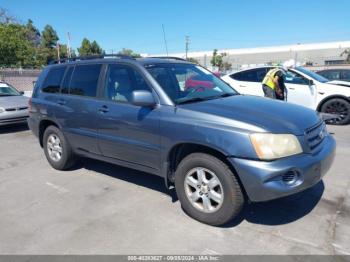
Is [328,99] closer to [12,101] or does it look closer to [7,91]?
[12,101]

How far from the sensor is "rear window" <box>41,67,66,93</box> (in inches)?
211

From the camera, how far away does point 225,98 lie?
418 centimetres

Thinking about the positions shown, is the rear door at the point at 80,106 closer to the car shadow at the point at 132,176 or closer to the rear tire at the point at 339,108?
the car shadow at the point at 132,176

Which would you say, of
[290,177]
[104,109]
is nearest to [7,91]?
[104,109]

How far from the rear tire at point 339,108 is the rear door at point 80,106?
6740 millimetres

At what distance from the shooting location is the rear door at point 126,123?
3.88 m

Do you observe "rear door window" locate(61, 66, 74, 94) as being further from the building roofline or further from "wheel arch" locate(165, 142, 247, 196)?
the building roofline

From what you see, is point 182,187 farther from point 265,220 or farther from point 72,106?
point 72,106

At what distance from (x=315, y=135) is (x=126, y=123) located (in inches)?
86.0

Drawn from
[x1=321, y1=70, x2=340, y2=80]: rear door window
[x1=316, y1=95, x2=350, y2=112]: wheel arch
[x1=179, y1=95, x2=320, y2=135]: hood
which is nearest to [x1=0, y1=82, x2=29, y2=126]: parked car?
[x1=179, y1=95, x2=320, y2=135]: hood

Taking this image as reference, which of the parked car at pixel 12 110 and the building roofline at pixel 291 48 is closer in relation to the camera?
the parked car at pixel 12 110

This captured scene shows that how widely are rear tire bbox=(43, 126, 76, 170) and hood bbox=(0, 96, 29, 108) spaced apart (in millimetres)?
4220

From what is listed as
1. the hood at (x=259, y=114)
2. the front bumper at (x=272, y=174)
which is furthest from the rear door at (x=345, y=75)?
the front bumper at (x=272, y=174)

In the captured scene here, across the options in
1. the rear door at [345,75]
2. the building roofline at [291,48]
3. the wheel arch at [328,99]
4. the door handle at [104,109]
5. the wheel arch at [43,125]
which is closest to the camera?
the door handle at [104,109]
